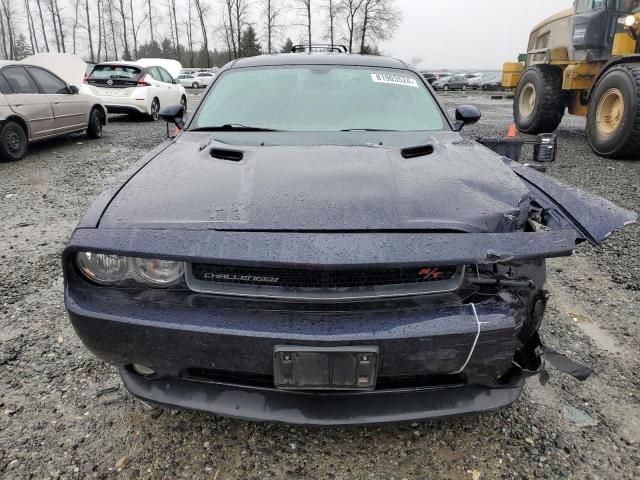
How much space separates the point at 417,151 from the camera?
7.13 ft

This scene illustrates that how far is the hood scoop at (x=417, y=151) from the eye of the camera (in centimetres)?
213

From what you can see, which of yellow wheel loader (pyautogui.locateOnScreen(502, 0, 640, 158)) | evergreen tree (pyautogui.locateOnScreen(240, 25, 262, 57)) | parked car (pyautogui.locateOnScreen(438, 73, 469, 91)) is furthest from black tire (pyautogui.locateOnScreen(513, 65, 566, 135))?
evergreen tree (pyautogui.locateOnScreen(240, 25, 262, 57))

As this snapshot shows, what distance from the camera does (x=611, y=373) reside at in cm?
221

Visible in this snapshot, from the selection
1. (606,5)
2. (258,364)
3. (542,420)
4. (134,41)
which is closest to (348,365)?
(258,364)

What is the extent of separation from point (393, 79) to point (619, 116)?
5253 millimetres

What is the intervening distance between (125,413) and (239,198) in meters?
1.06

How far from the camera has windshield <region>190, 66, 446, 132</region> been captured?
2590 millimetres

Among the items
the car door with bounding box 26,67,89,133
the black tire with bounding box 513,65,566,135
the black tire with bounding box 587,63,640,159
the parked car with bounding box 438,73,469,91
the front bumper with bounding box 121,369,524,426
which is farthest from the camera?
the parked car with bounding box 438,73,469,91

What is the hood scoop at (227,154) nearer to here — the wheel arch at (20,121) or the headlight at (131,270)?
the headlight at (131,270)

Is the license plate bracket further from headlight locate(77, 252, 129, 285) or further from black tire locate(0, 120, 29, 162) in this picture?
black tire locate(0, 120, 29, 162)

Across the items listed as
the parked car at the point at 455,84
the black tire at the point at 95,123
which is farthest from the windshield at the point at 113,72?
the parked car at the point at 455,84

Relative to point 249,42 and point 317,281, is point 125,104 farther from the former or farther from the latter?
point 249,42

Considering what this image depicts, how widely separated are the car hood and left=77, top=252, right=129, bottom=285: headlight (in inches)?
4.6

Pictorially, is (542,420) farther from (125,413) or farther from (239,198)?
(125,413)
